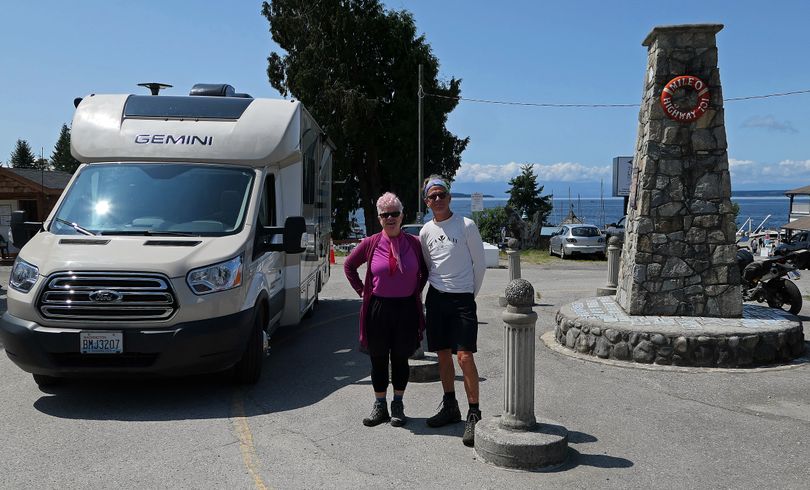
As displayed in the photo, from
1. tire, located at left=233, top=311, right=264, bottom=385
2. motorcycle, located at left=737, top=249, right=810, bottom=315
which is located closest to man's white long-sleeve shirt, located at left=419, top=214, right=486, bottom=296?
tire, located at left=233, top=311, right=264, bottom=385

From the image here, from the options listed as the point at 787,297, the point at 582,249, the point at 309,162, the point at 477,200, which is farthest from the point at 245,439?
the point at 582,249

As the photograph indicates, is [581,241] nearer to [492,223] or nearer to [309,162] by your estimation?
[492,223]

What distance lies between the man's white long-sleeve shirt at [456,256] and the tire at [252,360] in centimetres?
218

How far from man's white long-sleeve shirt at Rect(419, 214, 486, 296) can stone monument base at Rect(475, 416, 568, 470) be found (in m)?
1.11

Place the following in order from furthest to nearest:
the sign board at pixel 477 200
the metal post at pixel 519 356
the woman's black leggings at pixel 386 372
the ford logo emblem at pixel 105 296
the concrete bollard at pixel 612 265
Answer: the sign board at pixel 477 200 < the concrete bollard at pixel 612 265 < the ford logo emblem at pixel 105 296 < the woman's black leggings at pixel 386 372 < the metal post at pixel 519 356

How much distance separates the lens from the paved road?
4770 mm

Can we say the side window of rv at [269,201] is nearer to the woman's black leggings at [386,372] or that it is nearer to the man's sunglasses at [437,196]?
the woman's black leggings at [386,372]

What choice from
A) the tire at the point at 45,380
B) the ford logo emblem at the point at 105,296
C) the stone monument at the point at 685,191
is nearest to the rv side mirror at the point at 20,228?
the tire at the point at 45,380

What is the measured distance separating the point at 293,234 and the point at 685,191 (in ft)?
15.9

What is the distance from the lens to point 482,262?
564cm

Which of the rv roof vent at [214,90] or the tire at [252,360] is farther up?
the rv roof vent at [214,90]

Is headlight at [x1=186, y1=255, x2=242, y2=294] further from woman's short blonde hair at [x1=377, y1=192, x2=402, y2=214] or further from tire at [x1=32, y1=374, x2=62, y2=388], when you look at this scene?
tire at [x1=32, y1=374, x2=62, y2=388]

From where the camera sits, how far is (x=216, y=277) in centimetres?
638

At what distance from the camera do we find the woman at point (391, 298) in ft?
18.7
